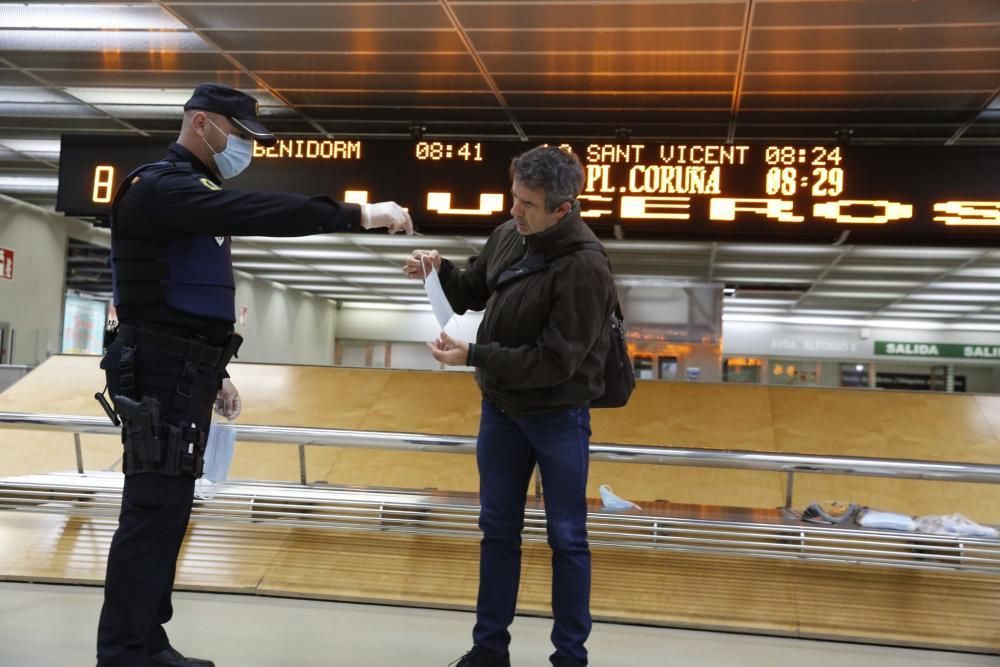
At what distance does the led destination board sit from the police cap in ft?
12.6

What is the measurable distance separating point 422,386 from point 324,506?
230 cm

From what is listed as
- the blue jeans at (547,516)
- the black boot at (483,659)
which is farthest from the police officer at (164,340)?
the black boot at (483,659)

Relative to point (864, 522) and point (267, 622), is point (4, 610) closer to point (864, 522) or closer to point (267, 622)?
point (267, 622)

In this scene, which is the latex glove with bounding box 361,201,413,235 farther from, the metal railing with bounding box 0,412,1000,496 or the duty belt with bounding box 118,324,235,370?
the metal railing with bounding box 0,412,1000,496

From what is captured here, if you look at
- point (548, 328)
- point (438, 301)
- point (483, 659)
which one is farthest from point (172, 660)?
point (548, 328)

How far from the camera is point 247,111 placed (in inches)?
101

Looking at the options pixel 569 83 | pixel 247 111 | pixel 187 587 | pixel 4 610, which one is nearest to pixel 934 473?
pixel 247 111

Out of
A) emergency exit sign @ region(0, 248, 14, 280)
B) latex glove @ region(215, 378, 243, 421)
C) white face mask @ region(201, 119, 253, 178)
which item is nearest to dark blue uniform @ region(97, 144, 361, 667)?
white face mask @ region(201, 119, 253, 178)

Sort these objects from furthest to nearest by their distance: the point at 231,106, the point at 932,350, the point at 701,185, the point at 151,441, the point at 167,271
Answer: the point at 932,350, the point at 701,185, the point at 231,106, the point at 167,271, the point at 151,441

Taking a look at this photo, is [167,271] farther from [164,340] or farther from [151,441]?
[151,441]

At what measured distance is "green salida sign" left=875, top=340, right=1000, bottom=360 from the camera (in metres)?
22.7

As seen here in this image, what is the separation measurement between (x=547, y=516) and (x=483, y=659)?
1.50 feet

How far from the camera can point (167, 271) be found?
7.80 feet

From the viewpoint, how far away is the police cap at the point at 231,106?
8.25 feet
